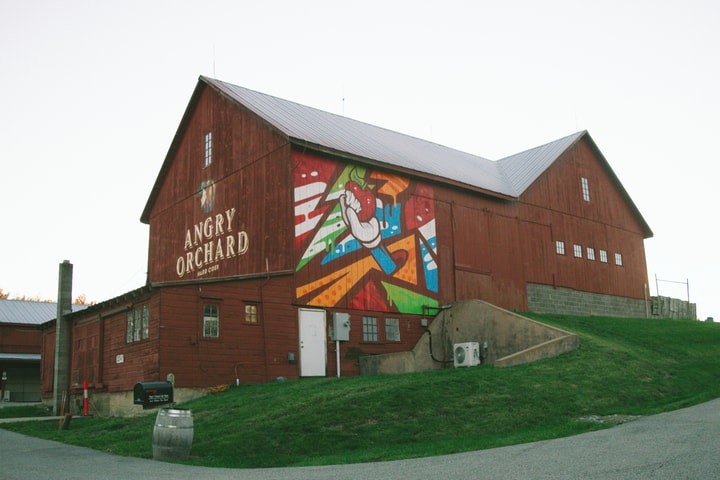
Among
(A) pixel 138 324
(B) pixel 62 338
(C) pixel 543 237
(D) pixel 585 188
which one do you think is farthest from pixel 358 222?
(D) pixel 585 188

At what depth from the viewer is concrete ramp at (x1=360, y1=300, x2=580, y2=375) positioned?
2173cm

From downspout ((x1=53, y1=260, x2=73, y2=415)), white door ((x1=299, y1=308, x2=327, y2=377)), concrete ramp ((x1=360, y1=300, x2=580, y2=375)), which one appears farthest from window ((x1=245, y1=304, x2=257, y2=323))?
downspout ((x1=53, y1=260, x2=73, y2=415))

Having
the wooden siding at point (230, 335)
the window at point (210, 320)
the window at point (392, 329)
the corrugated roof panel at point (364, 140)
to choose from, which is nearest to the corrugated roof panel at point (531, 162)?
the corrugated roof panel at point (364, 140)

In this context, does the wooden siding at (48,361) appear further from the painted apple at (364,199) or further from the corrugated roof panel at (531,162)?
the corrugated roof panel at (531,162)

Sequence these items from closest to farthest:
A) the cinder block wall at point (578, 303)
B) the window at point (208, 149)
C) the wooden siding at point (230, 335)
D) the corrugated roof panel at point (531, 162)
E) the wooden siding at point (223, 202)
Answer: the wooden siding at point (230, 335), the wooden siding at point (223, 202), the window at point (208, 149), the cinder block wall at point (578, 303), the corrugated roof panel at point (531, 162)

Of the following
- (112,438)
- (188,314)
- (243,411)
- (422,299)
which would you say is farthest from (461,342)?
(112,438)

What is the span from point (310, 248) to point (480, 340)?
706cm

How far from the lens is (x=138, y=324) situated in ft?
78.0

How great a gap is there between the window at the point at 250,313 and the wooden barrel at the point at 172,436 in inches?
410

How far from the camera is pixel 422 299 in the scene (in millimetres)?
29141

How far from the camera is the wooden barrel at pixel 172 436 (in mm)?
13273

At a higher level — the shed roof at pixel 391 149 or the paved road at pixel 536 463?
the shed roof at pixel 391 149

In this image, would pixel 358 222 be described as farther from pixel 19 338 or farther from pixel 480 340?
pixel 19 338

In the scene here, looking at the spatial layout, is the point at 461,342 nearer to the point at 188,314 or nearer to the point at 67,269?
the point at 188,314
